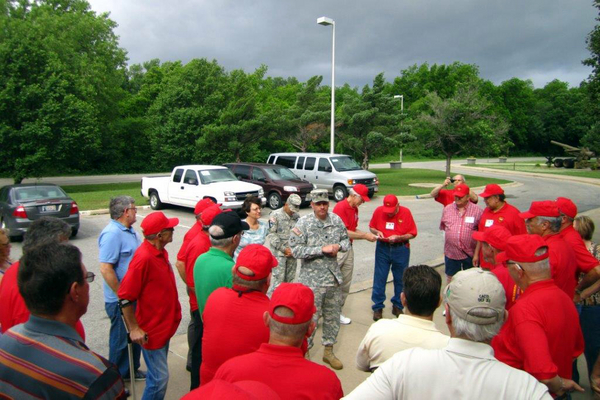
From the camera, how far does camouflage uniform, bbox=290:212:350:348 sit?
4.96 meters

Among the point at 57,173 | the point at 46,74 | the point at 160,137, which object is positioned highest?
the point at 46,74

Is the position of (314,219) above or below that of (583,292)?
above

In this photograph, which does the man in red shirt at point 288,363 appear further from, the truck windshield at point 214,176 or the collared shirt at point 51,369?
the truck windshield at point 214,176

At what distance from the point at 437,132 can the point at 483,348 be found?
30.6 meters

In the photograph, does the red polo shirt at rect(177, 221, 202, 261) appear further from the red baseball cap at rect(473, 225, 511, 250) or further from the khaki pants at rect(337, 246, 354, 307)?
the red baseball cap at rect(473, 225, 511, 250)

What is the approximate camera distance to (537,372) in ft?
8.05

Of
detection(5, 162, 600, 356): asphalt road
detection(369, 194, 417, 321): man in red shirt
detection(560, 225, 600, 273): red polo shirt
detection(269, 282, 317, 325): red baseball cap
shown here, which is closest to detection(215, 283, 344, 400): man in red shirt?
detection(269, 282, 317, 325): red baseball cap

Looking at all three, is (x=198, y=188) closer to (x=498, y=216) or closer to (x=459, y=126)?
(x=498, y=216)

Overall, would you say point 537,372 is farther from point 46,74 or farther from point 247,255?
point 46,74

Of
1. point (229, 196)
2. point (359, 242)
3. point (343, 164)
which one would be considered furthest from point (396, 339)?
point (343, 164)

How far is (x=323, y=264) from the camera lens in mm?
4977

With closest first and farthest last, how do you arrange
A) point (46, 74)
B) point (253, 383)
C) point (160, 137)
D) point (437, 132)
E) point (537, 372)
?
1. point (253, 383)
2. point (537, 372)
3. point (46, 74)
4. point (437, 132)
5. point (160, 137)

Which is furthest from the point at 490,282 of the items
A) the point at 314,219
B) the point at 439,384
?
the point at 314,219

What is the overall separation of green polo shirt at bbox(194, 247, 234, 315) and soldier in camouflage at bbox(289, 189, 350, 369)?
1558 mm
